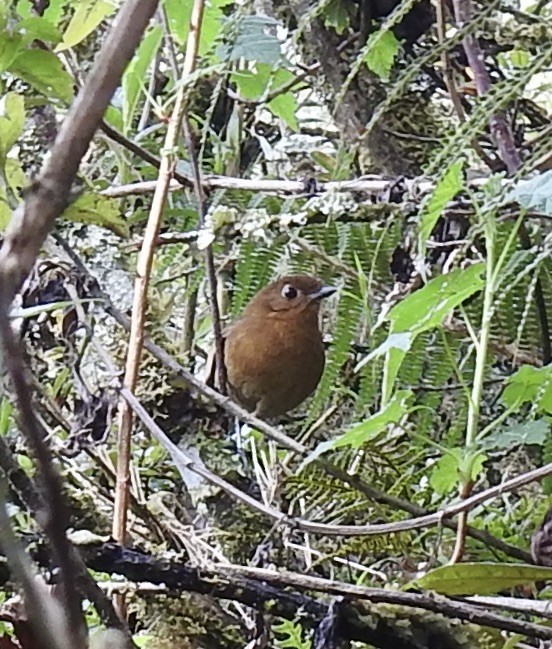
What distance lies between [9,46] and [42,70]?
0.26 ft

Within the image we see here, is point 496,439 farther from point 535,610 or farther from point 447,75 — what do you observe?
point 447,75

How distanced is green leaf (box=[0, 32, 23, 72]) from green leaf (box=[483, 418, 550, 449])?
24.4 inches

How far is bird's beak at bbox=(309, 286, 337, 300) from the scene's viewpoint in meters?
1.80

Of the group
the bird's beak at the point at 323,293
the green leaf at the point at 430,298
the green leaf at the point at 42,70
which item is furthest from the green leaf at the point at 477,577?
the bird's beak at the point at 323,293

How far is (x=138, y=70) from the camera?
144 centimetres

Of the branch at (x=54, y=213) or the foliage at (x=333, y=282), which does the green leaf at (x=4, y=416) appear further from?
the branch at (x=54, y=213)

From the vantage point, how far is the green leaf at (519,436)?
911 millimetres

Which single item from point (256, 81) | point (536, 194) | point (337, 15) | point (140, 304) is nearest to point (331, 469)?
point (140, 304)

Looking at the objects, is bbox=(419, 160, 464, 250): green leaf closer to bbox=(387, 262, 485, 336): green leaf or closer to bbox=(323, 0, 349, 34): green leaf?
bbox=(387, 262, 485, 336): green leaf

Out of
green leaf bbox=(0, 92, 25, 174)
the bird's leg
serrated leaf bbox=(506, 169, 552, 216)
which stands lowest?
the bird's leg

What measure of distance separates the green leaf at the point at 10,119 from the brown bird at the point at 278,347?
809 millimetres

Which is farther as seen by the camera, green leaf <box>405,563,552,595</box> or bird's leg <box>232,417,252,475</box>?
bird's leg <box>232,417,252,475</box>

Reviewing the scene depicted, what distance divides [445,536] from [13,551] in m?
1.07

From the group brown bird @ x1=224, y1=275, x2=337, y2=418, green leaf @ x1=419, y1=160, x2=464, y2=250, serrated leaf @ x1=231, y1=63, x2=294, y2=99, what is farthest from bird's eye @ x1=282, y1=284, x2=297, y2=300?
green leaf @ x1=419, y1=160, x2=464, y2=250
